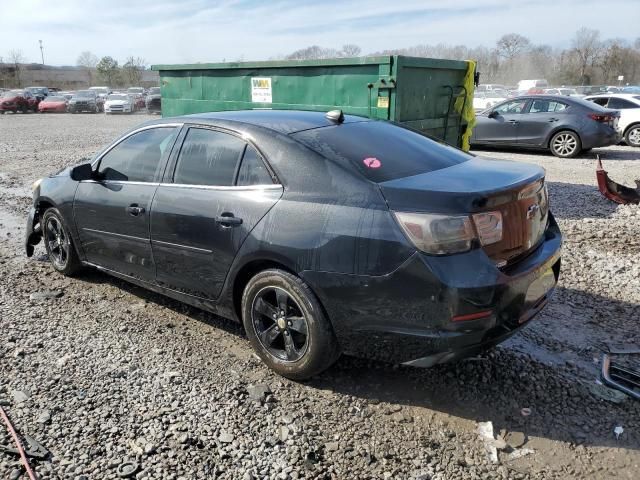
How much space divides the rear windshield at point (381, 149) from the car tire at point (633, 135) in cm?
1345

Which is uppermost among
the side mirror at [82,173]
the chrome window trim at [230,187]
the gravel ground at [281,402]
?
the chrome window trim at [230,187]

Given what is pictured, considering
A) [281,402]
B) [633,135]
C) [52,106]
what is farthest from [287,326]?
[52,106]

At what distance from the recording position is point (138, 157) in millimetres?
4270

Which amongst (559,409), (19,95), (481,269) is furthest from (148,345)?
(19,95)

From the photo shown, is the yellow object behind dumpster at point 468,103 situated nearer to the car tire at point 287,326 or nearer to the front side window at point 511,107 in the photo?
the front side window at point 511,107

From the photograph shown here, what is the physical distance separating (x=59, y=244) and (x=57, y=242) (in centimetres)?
6

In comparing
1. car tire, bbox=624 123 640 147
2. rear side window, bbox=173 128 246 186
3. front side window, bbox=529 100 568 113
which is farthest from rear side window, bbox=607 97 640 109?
rear side window, bbox=173 128 246 186

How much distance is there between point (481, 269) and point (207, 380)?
5.91 feet

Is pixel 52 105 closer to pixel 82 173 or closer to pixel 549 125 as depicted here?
pixel 549 125

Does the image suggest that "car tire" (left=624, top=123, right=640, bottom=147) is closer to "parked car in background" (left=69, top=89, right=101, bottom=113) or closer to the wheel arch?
the wheel arch

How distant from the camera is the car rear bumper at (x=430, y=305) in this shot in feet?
8.85

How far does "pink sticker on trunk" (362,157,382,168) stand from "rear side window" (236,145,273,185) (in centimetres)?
59

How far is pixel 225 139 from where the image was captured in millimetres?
3664

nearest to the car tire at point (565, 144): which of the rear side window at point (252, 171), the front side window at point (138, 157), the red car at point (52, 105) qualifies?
the front side window at point (138, 157)
